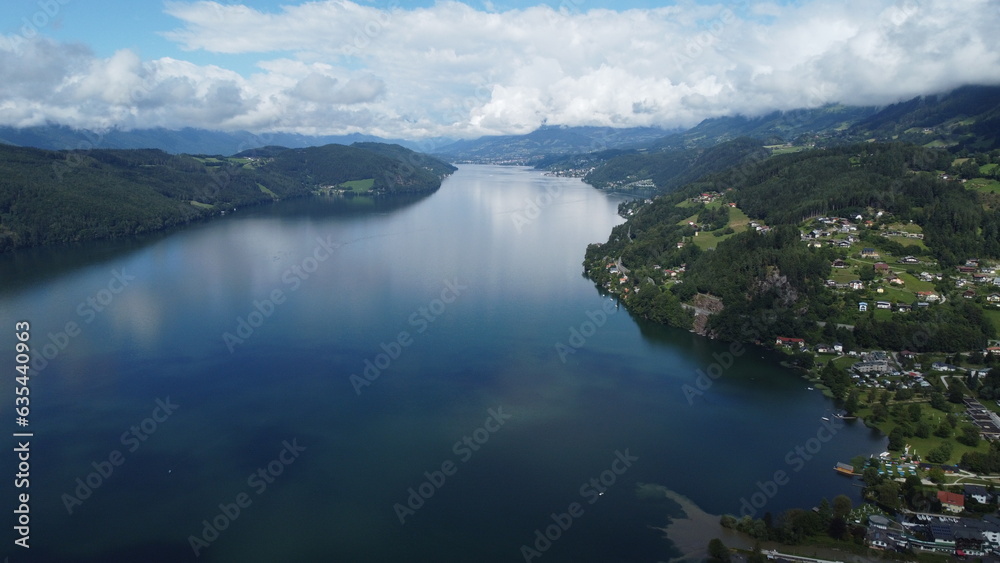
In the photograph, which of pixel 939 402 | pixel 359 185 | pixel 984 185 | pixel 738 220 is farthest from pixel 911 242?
pixel 359 185

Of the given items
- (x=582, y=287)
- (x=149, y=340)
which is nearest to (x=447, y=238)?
(x=582, y=287)

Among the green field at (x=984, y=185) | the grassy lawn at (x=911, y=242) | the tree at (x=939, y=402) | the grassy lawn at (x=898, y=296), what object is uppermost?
the green field at (x=984, y=185)

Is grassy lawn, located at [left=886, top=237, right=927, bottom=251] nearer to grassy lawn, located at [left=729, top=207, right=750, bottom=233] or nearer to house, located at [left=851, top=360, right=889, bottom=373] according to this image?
grassy lawn, located at [left=729, top=207, right=750, bottom=233]

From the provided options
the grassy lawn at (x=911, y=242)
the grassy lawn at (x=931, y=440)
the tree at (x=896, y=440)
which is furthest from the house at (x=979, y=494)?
the grassy lawn at (x=911, y=242)

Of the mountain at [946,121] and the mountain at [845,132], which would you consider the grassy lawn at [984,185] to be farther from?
the mountain at [946,121]

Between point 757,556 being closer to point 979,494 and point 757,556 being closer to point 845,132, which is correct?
point 979,494

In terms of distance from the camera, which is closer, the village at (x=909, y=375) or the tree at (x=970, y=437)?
the village at (x=909, y=375)

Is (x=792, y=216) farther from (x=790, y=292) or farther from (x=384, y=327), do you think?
(x=384, y=327)
